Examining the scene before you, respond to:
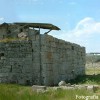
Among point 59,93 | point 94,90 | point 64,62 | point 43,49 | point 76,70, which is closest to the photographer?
point 59,93

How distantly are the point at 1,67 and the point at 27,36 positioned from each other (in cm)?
218

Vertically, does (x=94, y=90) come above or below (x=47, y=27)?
A: below

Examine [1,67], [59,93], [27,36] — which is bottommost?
[59,93]

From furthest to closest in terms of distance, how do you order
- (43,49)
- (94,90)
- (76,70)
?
(76,70) → (43,49) → (94,90)

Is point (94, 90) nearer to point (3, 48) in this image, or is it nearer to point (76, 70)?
point (3, 48)

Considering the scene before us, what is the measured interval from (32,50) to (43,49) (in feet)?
2.00

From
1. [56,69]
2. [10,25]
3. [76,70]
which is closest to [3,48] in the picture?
[10,25]

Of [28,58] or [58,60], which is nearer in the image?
[28,58]

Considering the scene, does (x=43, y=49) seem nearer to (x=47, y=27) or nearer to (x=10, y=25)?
(x=47, y=27)

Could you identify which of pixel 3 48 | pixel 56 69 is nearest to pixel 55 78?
pixel 56 69

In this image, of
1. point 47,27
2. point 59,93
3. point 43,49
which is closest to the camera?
point 59,93

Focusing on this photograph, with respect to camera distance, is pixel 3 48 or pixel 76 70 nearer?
pixel 3 48

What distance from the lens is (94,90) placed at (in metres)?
14.2

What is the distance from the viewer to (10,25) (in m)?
19.5
